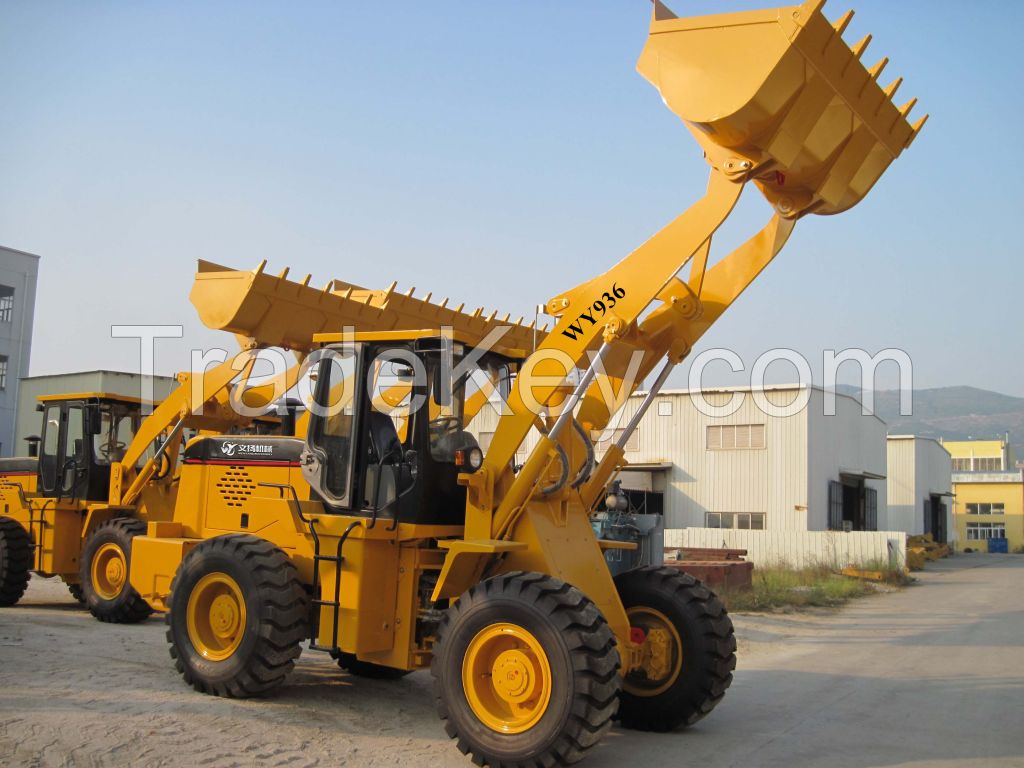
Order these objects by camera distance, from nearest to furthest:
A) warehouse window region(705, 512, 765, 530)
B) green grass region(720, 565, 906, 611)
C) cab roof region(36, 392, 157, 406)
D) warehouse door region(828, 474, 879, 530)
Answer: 1. cab roof region(36, 392, 157, 406)
2. green grass region(720, 565, 906, 611)
3. warehouse window region(705, 512, 765, 530)
4. warehouse door region(828, 474, 879, 530)

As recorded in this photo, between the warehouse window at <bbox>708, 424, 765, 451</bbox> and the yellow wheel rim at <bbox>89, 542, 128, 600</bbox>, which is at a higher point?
the warehouse window at <bbox>708, 424, 765, 451</bbox>

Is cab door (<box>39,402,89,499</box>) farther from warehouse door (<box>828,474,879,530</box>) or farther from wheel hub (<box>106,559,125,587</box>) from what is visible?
warehouse door (<box>828,474,879,530</box>)

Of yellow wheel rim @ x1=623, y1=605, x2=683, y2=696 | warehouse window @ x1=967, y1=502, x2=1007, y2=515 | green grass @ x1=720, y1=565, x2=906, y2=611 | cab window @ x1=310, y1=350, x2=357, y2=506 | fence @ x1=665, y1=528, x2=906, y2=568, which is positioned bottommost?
green grass @ x1=720, y1=565, x2=906, y2=611

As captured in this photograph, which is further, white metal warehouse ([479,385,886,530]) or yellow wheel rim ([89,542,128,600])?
white metal warehouse ([479,385,886,530])

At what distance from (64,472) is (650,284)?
10.3m

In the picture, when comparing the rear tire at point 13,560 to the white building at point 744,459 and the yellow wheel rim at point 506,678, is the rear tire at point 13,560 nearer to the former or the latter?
the yellow wheel rim at point 506,678

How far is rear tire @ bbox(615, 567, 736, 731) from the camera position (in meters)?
7.62

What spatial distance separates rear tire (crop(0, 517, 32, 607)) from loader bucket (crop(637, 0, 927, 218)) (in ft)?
36.7

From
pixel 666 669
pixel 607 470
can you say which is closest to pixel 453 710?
pixel 666 669

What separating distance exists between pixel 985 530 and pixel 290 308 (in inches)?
2996

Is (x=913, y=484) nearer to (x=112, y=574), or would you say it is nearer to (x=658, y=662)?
(x=112, y=574)

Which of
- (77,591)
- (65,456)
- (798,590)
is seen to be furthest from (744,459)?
(65,456)

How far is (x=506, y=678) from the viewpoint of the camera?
653 cm

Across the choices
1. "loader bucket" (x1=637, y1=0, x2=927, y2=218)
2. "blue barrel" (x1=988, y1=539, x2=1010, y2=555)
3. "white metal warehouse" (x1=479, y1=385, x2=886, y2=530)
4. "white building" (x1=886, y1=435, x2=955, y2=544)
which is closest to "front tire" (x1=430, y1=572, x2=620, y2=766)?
"loader bucket" (x1=637, y1=0, x2=927, y2=218)
